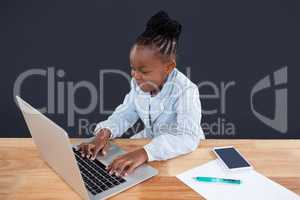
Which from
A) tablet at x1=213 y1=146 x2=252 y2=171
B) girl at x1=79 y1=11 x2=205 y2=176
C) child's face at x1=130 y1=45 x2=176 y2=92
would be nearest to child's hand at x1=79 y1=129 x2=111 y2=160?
girl at x1=79 y1=11 x2=205 y2=176

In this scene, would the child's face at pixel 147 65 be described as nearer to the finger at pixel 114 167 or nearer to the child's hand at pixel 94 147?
the child's hand at pixel 94 147

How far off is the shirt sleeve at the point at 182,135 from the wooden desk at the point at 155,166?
3cm

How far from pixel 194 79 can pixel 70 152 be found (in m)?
1.63

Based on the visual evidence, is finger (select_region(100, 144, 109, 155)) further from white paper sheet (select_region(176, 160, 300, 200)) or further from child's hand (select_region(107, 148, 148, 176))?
white paper sheet (select_region(176, 160, 300, 200))

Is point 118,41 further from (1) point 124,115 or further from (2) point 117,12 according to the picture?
(1) point 124,115

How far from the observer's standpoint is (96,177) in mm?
1107

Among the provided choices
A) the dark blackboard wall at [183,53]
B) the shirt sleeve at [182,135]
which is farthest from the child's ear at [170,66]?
the dark blackboard wall at [183,53]

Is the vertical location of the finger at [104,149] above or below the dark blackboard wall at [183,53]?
below

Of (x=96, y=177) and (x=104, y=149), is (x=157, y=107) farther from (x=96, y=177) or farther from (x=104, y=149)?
(x=96, y=177)

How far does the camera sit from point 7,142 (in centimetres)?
135

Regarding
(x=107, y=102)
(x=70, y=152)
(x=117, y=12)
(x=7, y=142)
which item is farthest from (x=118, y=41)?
(x=70, y=152)

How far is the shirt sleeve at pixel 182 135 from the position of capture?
1.23m

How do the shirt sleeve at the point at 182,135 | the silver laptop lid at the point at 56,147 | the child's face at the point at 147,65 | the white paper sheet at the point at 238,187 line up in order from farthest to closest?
the child's face at the point at 147,65 → the shirt sleeve at the point at 182,135 → the white paper sheet at the point at 238,187 → the silver laptop lid at the point at 56,147

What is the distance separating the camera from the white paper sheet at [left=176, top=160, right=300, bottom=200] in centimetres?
103
